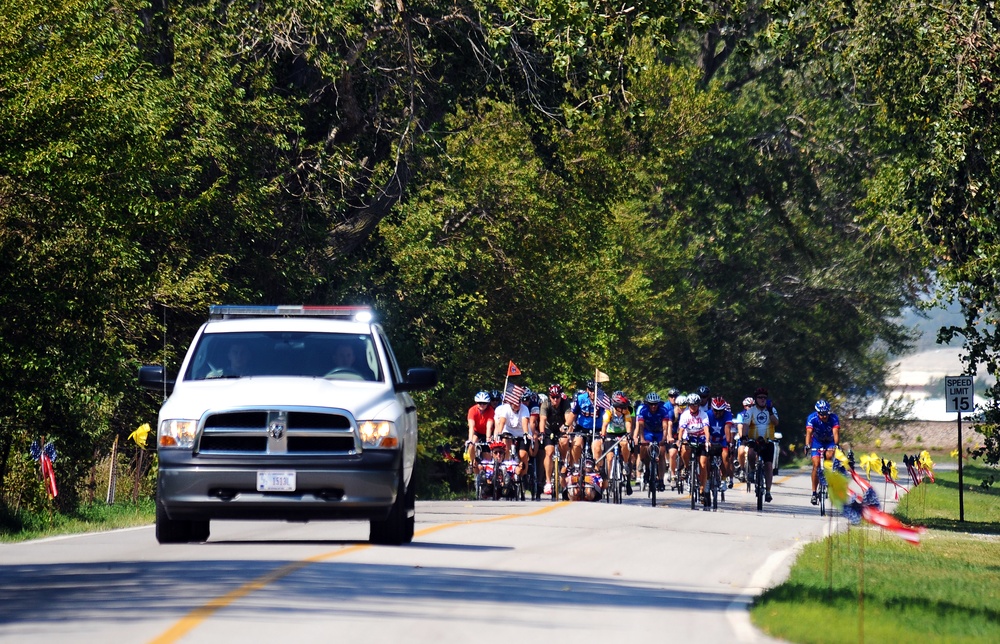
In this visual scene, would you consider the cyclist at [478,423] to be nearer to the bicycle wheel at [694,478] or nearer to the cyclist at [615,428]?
the cyclist at [615,428]

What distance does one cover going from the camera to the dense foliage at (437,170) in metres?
22.0

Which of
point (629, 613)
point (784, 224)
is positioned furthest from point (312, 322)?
point (784, 224)

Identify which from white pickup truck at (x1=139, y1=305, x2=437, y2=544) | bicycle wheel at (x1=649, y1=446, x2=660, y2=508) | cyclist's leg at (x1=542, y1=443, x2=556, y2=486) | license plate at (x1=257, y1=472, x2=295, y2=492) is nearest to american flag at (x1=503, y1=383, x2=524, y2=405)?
cyclist's leg at (x1=542, y1=443, x2=556, y2=486)

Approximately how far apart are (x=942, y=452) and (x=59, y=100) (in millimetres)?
110174

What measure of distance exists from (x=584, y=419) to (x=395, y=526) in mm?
14844

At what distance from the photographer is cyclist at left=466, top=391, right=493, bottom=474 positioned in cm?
3094

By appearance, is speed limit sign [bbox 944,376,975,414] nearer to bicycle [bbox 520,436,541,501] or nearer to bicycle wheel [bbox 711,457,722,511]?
bicycle wheel [bbox 711,457,722,511]

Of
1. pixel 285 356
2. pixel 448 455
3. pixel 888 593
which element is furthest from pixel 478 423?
pixel 888 593

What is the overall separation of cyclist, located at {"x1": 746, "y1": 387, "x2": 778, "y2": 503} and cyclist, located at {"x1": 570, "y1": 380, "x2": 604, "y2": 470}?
260 cm

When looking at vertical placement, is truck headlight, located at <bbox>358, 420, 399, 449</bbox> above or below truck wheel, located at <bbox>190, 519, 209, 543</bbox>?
above

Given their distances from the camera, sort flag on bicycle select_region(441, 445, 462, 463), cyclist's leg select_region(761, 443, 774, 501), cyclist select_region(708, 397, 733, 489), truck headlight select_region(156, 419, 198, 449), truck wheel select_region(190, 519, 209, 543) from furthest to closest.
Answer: flag on bicycle select_region(441, 445, 462, 463) < cyclist's leg select_region(761, 443, 774, 501) < cyclist select_region(708, 397, 733, 489) < truck wheel select_region(190, 519, 209, 543) < truck headlight select_region(156, 419, 198, 449)

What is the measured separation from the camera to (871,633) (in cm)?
1098

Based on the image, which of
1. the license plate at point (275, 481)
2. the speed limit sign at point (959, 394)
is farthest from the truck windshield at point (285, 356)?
the speed limit sign at point (959, 394)

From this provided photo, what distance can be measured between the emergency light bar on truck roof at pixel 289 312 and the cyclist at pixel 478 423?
1436cm
